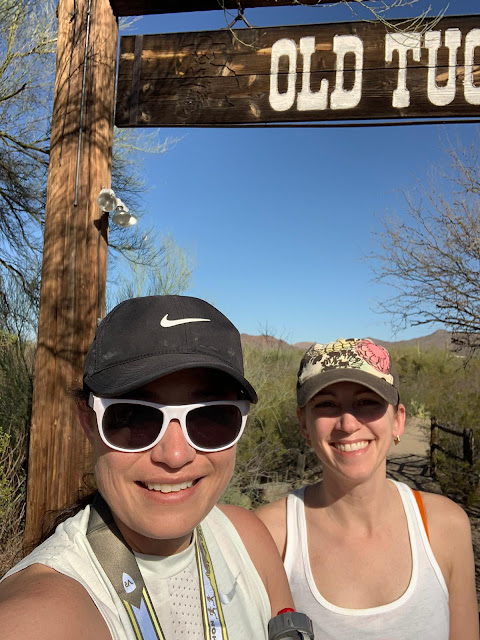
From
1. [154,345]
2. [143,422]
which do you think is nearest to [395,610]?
[143,422]

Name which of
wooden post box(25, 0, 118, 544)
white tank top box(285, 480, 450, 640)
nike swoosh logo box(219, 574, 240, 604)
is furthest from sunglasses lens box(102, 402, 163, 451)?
wooden post box(25, 0, 118, 544)

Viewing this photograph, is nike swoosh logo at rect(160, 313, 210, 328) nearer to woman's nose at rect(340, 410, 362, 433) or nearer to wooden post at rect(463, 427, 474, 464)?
woman's nose at rect(340, 410, 362, 433)

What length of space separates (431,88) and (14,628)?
10.2 ft

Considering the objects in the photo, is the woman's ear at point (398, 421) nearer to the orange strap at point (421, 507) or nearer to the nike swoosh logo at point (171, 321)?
the orange strap at point (421, 507)

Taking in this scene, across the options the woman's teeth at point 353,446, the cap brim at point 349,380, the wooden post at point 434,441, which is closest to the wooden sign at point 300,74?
the cap brim at point 349,380

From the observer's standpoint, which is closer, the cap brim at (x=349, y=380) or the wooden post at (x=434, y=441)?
the cap brim at (x=349, y=380)

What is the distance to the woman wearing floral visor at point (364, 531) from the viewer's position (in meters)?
1.43

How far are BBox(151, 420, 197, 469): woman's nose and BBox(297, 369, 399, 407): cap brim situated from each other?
0.65 m

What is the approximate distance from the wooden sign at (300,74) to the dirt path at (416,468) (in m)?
4.53

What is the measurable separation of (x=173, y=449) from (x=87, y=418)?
0.25m

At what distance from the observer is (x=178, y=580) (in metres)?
1.05

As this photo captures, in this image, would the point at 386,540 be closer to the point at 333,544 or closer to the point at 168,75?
the point at 333,544

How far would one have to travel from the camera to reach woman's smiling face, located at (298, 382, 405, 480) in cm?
157

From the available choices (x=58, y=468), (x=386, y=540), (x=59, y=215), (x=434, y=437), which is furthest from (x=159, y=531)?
(x=434, y=437)
